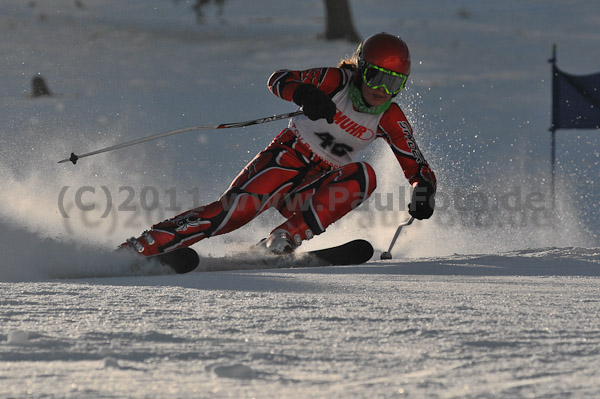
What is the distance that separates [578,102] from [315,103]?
521 cm

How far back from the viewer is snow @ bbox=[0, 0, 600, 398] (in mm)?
2164

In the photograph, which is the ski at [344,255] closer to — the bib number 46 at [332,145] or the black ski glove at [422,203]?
the black ski glove at [422,203]

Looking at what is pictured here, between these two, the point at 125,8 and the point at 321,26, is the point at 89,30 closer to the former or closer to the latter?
the point at 125,8

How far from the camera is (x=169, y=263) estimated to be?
4.45m

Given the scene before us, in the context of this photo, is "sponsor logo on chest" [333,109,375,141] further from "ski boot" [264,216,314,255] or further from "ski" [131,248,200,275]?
"ski" [131,248,200,275]

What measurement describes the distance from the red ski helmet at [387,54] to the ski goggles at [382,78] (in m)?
0.02

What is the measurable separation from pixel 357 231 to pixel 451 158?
478 centimetres

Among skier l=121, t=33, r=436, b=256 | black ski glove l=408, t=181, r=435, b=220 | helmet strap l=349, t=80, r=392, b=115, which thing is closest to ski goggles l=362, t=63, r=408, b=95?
skier l=121, t=33, r=436, b=256

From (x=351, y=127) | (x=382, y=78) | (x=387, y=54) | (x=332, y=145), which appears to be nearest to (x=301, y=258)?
(x=332, y=145)

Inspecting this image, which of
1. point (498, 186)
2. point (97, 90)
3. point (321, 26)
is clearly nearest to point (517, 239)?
point (498, 186)

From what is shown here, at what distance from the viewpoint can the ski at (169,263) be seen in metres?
4.43

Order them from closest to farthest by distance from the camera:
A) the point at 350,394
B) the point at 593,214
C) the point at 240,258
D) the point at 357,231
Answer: the point at 350,394, the point at 240,258, the point at 357,231, the point at 593,214

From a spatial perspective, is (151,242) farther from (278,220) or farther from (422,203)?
(278,220)

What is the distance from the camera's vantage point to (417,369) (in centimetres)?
212
